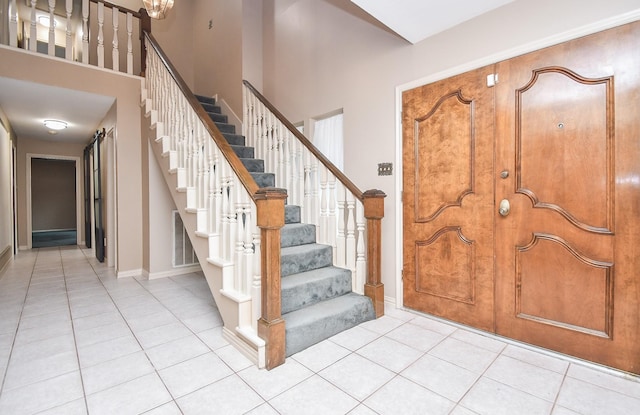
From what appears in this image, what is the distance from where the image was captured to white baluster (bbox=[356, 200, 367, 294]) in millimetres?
2750

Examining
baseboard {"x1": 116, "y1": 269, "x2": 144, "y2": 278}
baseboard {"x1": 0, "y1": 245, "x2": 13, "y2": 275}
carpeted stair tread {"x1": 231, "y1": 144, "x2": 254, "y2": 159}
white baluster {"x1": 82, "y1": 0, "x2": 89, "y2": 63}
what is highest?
white baluster {"x1": 82, "y1": 0, "x2": 89, "y2": 63}

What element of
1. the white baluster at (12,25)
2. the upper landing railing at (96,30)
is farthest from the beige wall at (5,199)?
the white baluster at (12,25)

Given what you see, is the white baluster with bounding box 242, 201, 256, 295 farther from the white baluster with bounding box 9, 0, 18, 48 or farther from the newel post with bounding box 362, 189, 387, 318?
the white baluster with bounding box 9, 0, 18, 48

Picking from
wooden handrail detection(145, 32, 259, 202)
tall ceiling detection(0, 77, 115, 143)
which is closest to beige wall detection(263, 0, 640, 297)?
wooden handrail detection(145, 32, 259, 202)

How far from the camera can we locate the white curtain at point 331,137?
361 centimetres

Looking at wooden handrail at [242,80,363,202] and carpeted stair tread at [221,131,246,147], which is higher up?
carpeted stair tread at [221,131,246,147]

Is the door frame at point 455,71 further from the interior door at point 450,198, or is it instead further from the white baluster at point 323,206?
the white baluster at point 323,206

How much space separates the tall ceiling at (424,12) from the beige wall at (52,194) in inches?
489

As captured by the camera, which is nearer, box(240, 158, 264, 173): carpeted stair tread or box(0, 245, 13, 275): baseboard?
box(240, 158, 264, 173): carpeted stair tread

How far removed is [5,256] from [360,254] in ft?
18.7

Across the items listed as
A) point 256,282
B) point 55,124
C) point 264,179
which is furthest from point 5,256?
point 256,282

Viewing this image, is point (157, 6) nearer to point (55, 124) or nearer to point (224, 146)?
point (224, 146)

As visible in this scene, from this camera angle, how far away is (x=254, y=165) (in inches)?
151

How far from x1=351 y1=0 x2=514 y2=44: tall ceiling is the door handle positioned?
4.69ft
